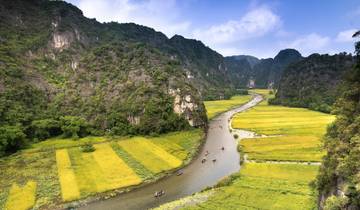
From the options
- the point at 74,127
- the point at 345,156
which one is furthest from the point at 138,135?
the point at 345,156

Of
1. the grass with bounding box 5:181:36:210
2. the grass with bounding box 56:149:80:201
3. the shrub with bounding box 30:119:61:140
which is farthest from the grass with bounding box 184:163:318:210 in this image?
the shrub with bounding box 30:119:61:140

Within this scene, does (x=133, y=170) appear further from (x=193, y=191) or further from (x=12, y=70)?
(x=12, y=70)

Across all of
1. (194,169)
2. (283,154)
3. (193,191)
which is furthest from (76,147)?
(283,154)

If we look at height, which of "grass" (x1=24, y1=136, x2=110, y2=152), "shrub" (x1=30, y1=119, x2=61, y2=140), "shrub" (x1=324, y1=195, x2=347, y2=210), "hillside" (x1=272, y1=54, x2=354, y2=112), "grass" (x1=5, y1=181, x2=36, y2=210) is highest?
"hillside" (x1=272, y1=54, x2=354, y2=112)

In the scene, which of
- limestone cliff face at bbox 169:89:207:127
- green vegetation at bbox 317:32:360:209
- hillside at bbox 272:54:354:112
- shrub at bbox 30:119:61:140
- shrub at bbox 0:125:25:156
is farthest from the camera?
hillside at bbox 272:54:354:112

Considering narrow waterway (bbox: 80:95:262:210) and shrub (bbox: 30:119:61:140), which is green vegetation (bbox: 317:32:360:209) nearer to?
narrow waterway (bbox: 80:95:262:210)

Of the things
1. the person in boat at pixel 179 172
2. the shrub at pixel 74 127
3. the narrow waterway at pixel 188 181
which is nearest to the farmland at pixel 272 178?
the narrow waterway at pixel 188 181
